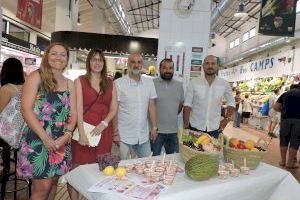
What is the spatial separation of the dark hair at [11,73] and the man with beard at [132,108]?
1.03 metres

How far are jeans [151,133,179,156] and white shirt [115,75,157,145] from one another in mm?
463

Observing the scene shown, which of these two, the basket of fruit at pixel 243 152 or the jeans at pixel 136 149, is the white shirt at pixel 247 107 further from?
the basket of fruit at pixel 243 152

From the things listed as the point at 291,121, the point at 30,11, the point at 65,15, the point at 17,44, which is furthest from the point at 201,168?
the point at 17,44

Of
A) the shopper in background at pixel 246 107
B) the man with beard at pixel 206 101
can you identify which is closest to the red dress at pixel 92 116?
the man with beard at pixel 206 101

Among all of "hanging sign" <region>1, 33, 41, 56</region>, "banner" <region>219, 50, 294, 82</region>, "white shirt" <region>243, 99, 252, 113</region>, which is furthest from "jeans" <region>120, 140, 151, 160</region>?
"white shirt" <region>243, 99, 252, 113</region>

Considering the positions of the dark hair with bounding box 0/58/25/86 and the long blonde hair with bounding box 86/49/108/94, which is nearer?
the long blonde hair with bounding box 86/49/108/94

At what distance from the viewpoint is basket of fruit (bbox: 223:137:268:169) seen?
2320mm

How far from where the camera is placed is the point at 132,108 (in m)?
3.18

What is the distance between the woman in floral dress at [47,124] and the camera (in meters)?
2.30

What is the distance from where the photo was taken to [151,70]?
616 cm

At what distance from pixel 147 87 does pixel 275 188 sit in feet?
4.96

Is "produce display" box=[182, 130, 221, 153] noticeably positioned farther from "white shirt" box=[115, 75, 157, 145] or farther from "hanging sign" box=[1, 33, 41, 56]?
"hanging sign" box=[1, 33, 41, 56]

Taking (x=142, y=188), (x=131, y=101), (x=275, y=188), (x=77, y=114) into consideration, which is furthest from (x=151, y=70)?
(x=142, y=188)

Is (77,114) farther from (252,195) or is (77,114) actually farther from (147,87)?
(252,195)
